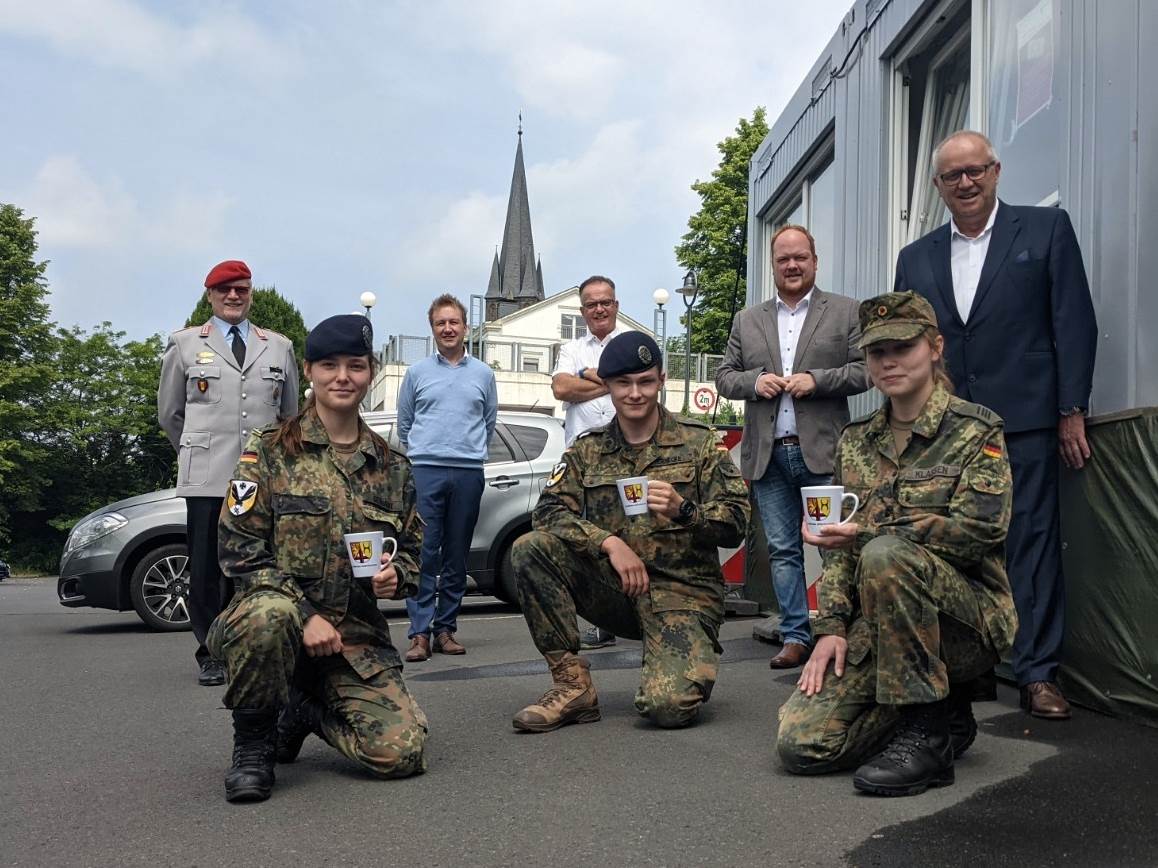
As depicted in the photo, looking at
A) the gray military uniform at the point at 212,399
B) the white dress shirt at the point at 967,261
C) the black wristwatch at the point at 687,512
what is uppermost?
the white dress shirt at the point at 967,261

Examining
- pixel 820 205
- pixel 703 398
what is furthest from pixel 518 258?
pixel 820 205

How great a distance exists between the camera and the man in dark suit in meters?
4.68

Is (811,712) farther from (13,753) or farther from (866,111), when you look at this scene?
(866,111)

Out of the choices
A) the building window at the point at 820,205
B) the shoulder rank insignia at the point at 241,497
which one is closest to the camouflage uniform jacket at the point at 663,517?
the shoulder rank insignia at the point at 241,497

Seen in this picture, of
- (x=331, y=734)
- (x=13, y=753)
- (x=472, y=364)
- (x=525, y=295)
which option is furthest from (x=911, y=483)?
(x=525, y=295)

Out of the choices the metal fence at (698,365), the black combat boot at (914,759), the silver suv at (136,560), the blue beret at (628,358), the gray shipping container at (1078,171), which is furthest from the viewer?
the metal fence at (698,365)

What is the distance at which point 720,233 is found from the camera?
4406 centimetres

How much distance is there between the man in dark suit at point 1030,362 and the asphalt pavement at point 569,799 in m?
0.41

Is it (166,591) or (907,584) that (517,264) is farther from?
(907,584)

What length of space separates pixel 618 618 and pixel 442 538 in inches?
92.7

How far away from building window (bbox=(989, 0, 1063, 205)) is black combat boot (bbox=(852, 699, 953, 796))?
2772 millimetres

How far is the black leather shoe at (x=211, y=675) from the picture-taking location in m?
6.07

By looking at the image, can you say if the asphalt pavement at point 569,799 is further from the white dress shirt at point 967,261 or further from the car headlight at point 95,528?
the car headlight at point 95,528


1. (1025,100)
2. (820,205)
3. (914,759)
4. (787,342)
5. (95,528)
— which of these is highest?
(820,205)
